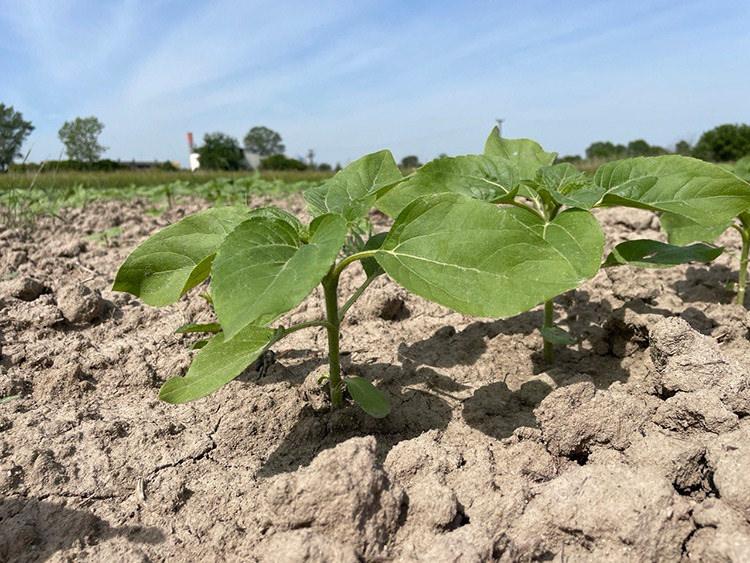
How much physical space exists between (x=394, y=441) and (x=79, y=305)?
148 centimetres

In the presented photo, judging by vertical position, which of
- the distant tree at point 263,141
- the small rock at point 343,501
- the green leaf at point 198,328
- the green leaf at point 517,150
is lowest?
the small rock at point 343,501

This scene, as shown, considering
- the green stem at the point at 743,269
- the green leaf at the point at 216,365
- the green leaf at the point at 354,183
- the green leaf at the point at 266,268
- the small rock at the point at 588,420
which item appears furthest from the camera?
the green stem at the point at 743,269

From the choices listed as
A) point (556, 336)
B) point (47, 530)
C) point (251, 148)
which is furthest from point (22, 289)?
point (251, 148)

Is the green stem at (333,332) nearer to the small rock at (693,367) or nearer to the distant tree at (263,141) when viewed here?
the small rock at (693,367)

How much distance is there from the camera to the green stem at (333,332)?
1.52 meters

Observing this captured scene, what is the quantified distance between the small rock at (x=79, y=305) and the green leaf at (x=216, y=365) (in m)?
1.15

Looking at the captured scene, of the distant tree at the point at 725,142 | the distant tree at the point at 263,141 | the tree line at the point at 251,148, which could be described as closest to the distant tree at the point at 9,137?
the tree line at the point at 251,148

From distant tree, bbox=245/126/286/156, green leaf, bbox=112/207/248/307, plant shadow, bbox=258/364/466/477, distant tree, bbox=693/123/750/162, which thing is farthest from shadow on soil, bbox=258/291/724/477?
distant tree, bbox=245/126/286/156

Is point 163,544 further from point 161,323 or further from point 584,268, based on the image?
point 161,323

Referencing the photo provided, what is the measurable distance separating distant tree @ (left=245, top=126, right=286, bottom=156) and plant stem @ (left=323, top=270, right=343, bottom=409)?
100m

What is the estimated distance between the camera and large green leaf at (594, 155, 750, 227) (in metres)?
1.63

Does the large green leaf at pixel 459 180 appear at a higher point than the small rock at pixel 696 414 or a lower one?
higher

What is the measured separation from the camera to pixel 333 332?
1.58 meters

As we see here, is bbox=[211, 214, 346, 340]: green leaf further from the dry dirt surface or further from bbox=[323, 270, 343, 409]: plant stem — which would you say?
the dry dirt surface
